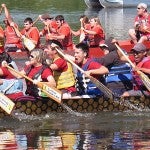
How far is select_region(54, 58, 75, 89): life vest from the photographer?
1193cm

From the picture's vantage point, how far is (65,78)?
39.3 feet

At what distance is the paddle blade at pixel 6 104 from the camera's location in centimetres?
1080

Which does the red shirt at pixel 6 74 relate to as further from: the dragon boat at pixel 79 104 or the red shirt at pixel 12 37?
the red shirt at pixel 12 37

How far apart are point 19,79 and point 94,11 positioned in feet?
94.7

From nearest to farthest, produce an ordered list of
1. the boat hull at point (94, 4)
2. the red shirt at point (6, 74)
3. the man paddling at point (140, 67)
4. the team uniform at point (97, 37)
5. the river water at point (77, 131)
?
the river water at point (77, 131) < the red shirt at point (6, 74) < the man paddling at point (140, 67) < the team uniform at point (97, 37) < the boat hull at point (94, 4)

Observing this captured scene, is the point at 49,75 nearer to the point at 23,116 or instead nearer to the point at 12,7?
the point at 23,116

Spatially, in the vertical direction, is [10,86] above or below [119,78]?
above

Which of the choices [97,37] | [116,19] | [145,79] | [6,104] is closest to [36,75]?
[6,104]

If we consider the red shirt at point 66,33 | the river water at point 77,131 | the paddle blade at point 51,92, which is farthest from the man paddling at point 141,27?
the paddle blade at point 51,92

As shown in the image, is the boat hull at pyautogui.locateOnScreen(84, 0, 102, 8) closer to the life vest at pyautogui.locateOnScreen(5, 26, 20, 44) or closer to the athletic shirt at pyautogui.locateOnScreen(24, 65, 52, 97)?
the life vest at pyautogui.locateOnScreen(5, 26, 20, 44)

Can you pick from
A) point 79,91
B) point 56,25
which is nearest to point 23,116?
point 79,91

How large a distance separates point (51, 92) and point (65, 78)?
0.87 meters

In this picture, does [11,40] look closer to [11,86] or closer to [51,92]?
[11,86]

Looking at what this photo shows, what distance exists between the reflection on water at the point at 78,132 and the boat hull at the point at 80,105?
0.34 ft
